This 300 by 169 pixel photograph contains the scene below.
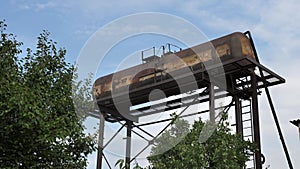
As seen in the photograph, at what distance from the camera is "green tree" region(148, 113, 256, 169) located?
1465 cm

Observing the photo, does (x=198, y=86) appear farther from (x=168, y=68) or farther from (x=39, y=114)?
(x=39, y=114)

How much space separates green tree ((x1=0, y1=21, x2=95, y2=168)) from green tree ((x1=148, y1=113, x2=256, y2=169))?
14.1 ft

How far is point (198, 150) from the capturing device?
14.9 m

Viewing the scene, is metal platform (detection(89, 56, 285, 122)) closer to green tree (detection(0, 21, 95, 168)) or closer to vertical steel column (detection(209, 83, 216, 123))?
vertical steel column (detection(209, 83, 216, 123))

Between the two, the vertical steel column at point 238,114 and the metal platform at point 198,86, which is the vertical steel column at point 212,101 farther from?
the vertical steel column at point 238,114

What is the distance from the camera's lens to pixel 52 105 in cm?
1088

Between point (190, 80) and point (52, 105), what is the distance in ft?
37.1

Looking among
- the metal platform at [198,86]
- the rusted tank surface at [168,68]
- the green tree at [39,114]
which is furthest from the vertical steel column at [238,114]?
the green tree at [39,114]

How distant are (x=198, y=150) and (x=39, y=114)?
6884 millimetres

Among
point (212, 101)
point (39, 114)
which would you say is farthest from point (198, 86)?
point (39, 114)

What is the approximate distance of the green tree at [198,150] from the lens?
14648 mm

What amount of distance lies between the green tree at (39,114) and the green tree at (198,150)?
4286mm

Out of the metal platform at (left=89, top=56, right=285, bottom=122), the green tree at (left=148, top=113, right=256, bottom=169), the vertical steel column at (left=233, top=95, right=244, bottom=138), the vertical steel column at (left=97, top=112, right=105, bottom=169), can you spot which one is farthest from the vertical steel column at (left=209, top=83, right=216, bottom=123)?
the vertical steel column at (left=97, top=112, right=105, bottom=169)

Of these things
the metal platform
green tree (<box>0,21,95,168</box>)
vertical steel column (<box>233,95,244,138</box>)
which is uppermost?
the metal platform
